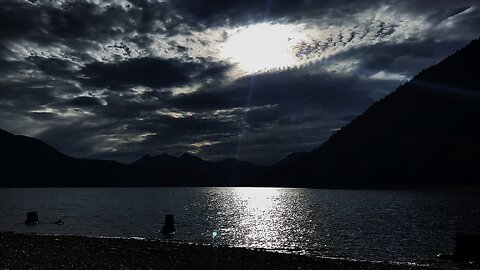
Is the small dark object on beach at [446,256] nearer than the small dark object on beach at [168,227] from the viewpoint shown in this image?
Yes

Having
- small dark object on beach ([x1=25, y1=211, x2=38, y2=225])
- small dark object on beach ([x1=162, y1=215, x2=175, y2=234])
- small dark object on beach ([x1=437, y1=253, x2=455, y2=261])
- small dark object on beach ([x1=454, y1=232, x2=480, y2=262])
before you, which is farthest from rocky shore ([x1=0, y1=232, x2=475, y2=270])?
small dark object on beach ([x1=25, y1=211, x2=38, y2=225])

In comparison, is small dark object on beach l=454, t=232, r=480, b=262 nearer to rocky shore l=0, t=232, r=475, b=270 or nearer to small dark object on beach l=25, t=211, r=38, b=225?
rocky shore l=0, t=232, r=475, b=270

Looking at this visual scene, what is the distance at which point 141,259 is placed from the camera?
27328 mm

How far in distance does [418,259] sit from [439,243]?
12005mm

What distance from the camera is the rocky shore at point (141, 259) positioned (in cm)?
2477

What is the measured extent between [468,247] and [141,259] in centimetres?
2470

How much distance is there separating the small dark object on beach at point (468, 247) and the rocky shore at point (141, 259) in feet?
4.97

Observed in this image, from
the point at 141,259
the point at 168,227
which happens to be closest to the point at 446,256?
the point at 141,259

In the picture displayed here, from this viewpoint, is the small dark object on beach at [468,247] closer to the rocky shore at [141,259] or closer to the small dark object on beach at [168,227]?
the rocky shore at [141,259]

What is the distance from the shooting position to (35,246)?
1280 inches

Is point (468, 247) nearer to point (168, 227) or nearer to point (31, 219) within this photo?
point (168, 227)

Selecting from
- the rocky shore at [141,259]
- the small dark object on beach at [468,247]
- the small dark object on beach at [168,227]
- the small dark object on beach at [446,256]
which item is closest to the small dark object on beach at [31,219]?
the small dark object on beach at [168,227]

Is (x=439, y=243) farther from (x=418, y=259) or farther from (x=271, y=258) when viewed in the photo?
(x=271, y=258)

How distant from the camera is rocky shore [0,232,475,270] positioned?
81.3 ft
